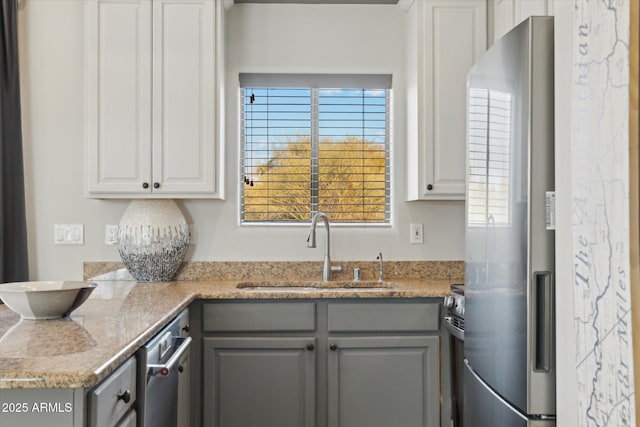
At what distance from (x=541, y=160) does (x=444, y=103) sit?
122cm

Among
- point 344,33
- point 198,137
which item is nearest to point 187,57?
point 198,137

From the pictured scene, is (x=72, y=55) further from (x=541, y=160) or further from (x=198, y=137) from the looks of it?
(x=541, y=160)

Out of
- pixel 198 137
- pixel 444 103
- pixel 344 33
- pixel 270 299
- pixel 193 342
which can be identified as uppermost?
pixel 344 33

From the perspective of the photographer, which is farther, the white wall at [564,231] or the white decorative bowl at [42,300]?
Answer: the white decorative bowl at [42,300]

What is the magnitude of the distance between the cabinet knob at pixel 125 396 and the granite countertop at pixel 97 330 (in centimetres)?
10

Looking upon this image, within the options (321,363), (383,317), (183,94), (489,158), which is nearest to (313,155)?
(183,94)

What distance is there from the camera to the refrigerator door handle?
139cm

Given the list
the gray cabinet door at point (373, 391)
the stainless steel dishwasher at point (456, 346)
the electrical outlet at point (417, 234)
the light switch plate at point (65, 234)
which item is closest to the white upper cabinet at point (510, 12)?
the electrical outlet at point (417, 234)

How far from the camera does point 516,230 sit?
145cm

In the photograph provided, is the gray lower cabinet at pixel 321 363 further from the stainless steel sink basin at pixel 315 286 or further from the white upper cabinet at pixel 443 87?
the white upper cabinet at pixel 443 87

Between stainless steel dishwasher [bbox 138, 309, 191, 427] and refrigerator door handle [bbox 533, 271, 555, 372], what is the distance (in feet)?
3.40

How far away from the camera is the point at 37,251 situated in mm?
2727

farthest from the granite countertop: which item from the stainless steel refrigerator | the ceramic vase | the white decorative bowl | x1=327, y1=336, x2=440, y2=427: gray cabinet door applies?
the stainless steel refrigerator

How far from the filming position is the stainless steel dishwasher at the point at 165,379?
1389mm
